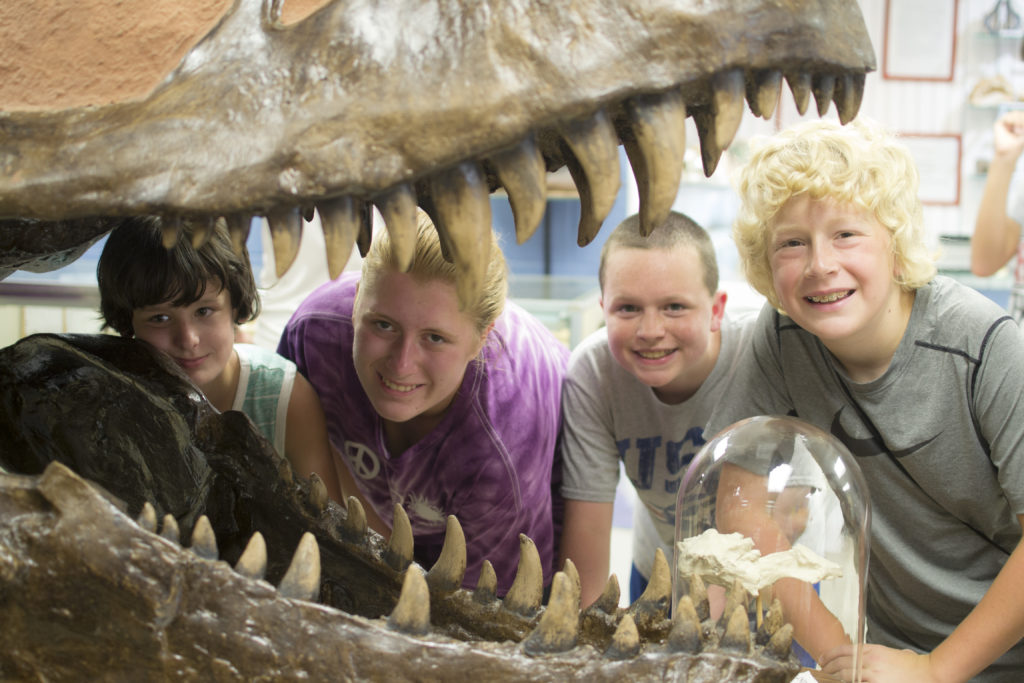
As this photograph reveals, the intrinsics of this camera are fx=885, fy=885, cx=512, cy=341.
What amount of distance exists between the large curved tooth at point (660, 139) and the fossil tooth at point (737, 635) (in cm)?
44

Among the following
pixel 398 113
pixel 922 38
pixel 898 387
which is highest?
pixel 922 38

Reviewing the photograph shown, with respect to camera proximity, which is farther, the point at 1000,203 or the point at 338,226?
the point at 1000,203

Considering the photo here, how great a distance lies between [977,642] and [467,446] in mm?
996

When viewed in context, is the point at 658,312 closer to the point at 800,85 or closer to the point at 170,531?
the point at 800,85

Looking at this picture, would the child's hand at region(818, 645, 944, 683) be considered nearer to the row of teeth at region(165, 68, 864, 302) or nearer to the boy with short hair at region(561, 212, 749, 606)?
the boy with short hair at region(561, 212, 749, 606)

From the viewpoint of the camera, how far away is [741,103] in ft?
2.99

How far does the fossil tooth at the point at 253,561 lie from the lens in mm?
877

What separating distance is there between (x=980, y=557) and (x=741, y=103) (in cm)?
117

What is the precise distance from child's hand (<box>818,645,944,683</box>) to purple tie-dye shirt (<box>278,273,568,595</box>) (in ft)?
2.48

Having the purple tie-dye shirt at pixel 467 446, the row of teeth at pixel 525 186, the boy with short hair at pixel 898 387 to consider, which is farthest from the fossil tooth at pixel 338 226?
the purple tie-dye shirt at pixel 467 446

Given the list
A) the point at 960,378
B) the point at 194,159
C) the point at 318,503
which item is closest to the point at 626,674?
A: the point at 318,503

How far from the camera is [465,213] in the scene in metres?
0.88

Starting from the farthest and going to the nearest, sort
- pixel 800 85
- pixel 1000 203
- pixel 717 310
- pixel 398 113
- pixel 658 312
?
pixel 1000 203, pixel 717 310, pixel 658 312, pixel 800 85, pixel 398 113

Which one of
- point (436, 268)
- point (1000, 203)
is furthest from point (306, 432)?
point (1000, 203)
